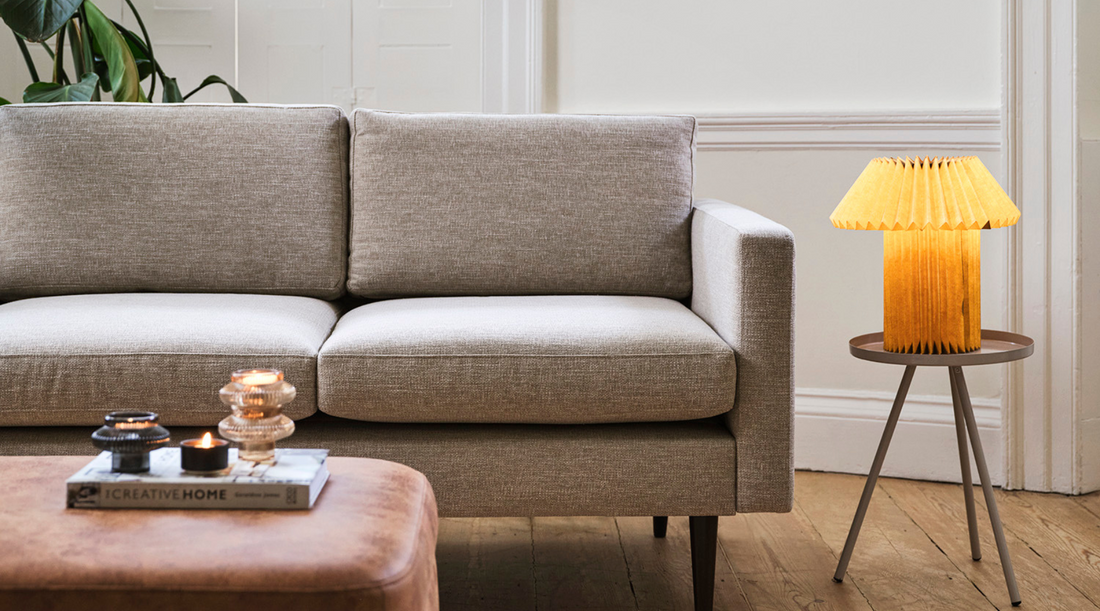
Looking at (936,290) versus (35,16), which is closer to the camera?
(936,290)

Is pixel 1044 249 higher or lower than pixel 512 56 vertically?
lower

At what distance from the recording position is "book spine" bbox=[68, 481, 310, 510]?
2.93ft

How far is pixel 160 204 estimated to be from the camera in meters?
1.93

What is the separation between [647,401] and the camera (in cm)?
145

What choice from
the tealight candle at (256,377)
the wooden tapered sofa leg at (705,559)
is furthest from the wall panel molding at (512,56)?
the tealight candle at (256,377)

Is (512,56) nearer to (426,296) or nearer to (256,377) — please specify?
(426,296)

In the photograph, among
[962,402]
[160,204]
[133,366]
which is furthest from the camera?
[160,204]

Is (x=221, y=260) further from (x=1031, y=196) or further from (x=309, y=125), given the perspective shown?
(x=1031, y=196)

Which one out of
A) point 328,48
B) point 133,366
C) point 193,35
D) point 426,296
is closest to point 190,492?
point 133,366

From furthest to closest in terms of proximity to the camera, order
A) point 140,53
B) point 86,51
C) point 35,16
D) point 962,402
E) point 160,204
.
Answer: point 140,53
point 86,51
point 35,16
point 160,204
point 962,402

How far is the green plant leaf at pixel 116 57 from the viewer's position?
8.07 ft

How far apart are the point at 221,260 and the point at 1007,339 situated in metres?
1.54

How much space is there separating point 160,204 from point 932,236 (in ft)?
4.87

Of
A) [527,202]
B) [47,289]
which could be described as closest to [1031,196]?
[527,202]
